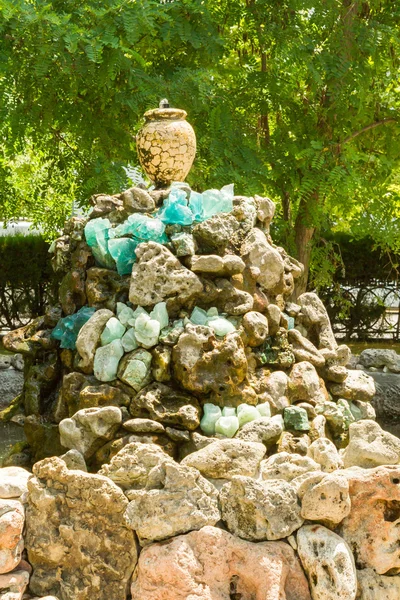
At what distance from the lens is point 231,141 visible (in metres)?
7.73

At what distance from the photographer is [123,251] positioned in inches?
176

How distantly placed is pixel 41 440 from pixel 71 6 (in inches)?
170

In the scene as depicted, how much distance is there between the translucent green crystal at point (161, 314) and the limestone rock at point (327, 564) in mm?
1337

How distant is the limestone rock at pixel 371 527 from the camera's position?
3368 millimetres

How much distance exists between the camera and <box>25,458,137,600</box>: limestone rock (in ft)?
11.0

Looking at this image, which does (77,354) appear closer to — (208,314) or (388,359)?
(208,314)

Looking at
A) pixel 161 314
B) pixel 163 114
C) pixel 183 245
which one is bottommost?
pixel 161 314

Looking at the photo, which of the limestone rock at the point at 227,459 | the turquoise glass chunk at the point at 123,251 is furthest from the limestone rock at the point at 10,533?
the turquoise glass chunk at the point at 123,251

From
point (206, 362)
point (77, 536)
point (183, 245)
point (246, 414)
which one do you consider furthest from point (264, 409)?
point (77, 536)

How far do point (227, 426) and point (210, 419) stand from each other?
0.10 metres

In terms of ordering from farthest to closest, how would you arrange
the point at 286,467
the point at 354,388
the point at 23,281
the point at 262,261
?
1. the point at 23,281
2. the point at 354,388
3. the point at 262,261
4. the point at 286,467

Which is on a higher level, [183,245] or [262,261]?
[183,245]

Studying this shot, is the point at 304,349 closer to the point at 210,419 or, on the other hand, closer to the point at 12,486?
the point at 210,419

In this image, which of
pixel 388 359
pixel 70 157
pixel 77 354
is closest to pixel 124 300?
pixel 77 354
